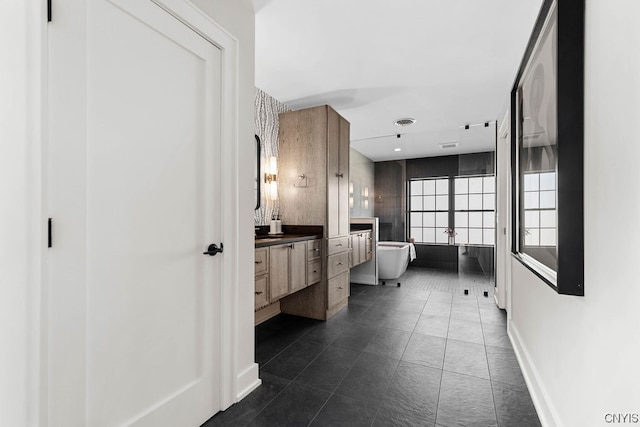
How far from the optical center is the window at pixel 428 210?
18.1 feet

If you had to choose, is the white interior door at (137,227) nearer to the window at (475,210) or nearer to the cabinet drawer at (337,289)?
the cabinet drawer at (337,289)

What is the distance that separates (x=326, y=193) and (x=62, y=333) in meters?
2.47

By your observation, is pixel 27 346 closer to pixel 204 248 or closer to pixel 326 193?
pixel 204 248

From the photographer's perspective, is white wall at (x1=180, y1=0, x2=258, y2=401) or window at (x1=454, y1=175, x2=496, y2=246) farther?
window at (x1=454, y1=175, x2=496, y2=246)

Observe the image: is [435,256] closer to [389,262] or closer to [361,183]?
[389,262]

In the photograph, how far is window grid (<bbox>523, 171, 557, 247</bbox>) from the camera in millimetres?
1373

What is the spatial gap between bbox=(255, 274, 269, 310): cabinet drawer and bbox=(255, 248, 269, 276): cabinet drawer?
0.05 metres

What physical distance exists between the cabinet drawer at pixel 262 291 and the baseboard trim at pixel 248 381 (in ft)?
1.58

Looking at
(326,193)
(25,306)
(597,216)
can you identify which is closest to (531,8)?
(597,216)

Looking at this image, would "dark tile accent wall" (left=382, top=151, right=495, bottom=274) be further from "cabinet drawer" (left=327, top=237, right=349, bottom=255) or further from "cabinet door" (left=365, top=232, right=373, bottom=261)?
"cabinet drawer" (left=327, top=237, right=349, bottom=255)

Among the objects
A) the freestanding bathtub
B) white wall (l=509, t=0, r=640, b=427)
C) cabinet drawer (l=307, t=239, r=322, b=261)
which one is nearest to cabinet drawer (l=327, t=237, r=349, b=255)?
cabinet drawer (l=307, t=239, r=322, b=261)

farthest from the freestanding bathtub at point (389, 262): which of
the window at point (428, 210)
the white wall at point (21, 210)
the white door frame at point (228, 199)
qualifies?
the white wall at point (21, 210)

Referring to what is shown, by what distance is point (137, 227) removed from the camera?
4.29 ft

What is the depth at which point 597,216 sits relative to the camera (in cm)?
104
